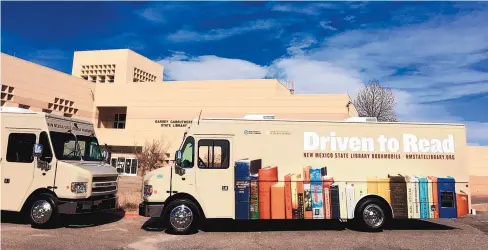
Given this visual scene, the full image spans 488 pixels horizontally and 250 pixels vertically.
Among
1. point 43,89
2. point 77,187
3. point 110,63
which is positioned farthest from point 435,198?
point 110,63

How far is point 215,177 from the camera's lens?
9367mm

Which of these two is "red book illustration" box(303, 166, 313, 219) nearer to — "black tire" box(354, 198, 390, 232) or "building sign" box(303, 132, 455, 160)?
"building sign" box(303, 132, 455, 160)

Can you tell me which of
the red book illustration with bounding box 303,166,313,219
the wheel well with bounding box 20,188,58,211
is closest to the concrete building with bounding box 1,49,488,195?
the red book illustration with bounding box 303,166,313,219

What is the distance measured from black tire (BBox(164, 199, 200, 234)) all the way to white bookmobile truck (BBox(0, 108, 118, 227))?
2.40 m

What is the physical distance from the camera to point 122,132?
143 feet

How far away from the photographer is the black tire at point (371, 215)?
9547 mm

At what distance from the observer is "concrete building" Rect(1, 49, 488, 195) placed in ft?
122

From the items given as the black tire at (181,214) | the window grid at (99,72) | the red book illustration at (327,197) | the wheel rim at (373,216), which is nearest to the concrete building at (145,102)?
the window grid at (99,72)

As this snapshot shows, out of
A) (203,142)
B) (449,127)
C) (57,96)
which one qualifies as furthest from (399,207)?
(57,96)

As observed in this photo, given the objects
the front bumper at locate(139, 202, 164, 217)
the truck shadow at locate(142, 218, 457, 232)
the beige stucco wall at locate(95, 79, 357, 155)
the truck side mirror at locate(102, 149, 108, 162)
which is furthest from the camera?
the beige stucco wall at locate(95, 79, 357, 155)

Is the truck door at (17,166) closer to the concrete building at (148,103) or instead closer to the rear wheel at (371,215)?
the rear wheel at (371,215)

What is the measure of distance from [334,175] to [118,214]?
300 inches

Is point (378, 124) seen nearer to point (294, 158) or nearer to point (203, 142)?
point (294, 158)

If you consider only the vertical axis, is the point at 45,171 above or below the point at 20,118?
below
